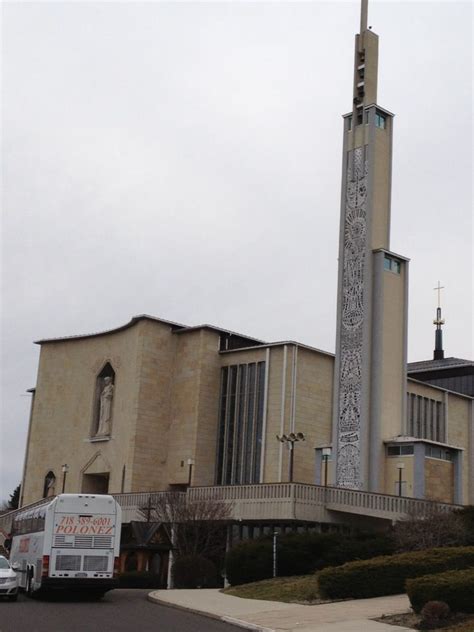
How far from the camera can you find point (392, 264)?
47.9 m

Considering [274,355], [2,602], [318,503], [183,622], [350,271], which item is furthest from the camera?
[274,355]

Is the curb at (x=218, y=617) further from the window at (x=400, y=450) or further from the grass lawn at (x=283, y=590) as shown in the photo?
the window at (x=400, y=450)

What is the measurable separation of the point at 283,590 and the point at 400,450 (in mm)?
18737

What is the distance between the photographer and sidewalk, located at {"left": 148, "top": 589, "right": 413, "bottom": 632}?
19484 mm

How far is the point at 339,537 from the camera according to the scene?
33781 mm

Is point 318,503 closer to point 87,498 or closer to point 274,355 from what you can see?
point 87,498

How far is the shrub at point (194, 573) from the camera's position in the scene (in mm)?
36750

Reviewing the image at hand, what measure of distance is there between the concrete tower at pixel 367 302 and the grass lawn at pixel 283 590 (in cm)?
1481

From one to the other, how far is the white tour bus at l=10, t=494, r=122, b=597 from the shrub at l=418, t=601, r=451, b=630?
10751 mm

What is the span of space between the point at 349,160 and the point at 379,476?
17.4m

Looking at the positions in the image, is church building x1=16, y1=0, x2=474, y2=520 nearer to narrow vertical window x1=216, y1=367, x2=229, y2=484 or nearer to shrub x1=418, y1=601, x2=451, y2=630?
narrow vertical window x1=216, y1=367, x2=229, y2=484

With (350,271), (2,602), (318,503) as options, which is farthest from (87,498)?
(350,271)

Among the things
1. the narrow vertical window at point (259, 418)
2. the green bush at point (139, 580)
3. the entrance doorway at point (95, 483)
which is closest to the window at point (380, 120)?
the narrow vertical window at point (259, 418)

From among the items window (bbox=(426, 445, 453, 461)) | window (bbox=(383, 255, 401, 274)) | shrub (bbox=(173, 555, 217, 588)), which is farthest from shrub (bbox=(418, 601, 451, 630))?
window (bbox=(383, 255, 401, 274))
